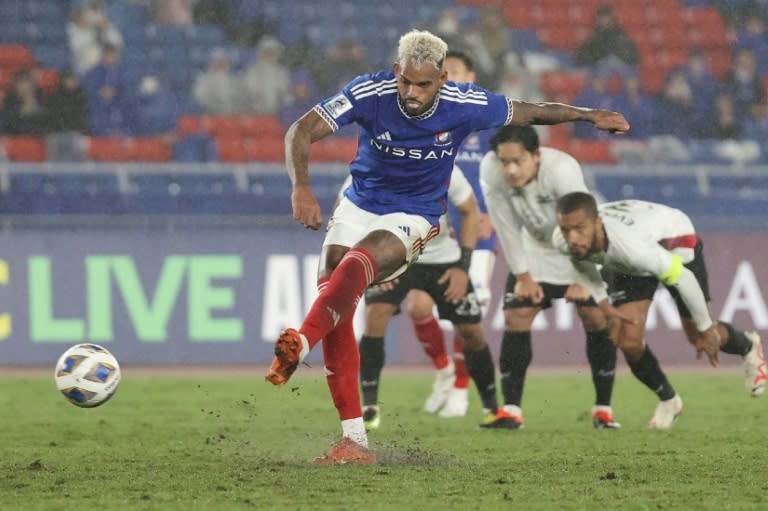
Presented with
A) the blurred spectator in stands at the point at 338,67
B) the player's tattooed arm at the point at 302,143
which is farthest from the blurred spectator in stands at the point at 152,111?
the player's tattooed arm at the point at 302,143

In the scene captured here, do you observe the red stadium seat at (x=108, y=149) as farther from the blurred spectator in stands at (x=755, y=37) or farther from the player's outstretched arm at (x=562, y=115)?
the player's outstretched arm at (x=562, y=115)

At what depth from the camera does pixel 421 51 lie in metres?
6.08

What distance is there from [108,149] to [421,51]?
353 inches

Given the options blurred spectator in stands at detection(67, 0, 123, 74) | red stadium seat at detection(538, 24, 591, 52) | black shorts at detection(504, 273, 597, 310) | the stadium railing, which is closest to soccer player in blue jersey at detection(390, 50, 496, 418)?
black shorts at detection(504, 273, 597, 310)

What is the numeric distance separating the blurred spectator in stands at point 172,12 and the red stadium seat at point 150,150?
224cm

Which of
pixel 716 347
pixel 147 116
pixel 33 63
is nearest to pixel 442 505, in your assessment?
pixel 716 347

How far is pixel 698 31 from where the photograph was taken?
57.6 ft

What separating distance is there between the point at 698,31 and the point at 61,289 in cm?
929

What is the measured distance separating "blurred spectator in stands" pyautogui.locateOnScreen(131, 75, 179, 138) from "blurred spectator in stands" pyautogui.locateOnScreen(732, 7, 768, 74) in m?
7.02

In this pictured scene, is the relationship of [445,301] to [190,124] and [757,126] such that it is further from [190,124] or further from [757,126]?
[757,126]

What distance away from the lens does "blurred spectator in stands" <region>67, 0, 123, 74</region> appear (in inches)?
602

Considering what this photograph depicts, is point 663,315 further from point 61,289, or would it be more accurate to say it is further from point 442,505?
point 442,505

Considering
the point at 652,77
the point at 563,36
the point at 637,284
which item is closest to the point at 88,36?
the point at 563,36

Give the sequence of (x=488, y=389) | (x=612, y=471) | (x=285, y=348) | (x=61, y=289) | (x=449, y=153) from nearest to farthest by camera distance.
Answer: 1. (x=285, y=348)
2. (x=612, y=471)
3. (x=449, y=153)
4. (x=488, y=389)
5. (x=61, y=289)
